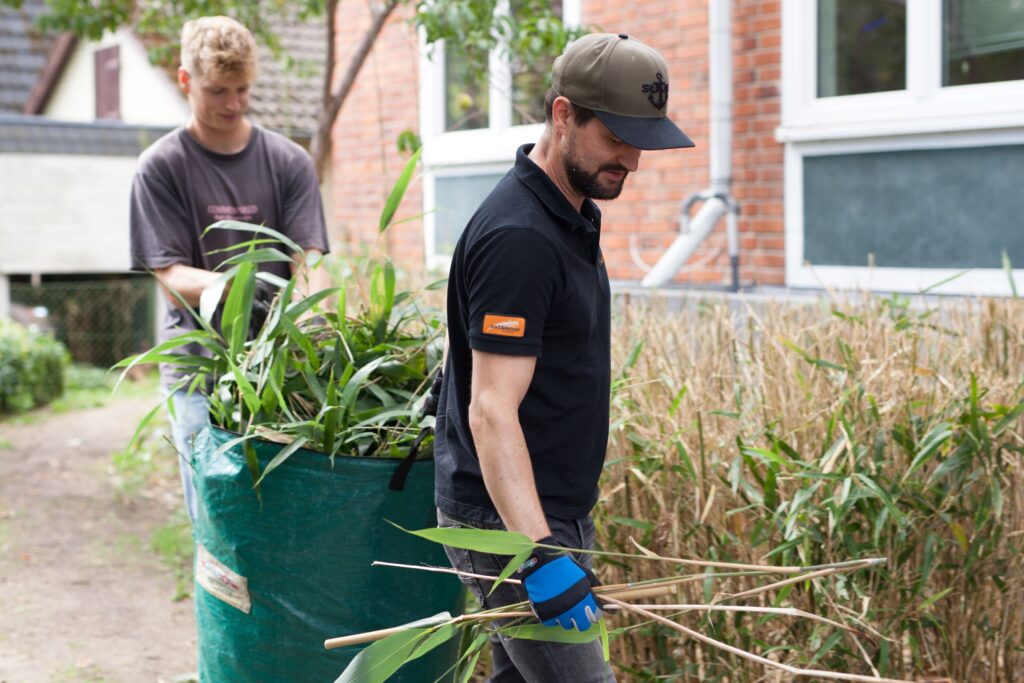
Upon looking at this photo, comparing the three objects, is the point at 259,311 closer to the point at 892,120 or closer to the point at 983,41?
the point at 892,120

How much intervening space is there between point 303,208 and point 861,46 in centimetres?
406

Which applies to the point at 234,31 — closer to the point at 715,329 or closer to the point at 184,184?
the point at 184,184

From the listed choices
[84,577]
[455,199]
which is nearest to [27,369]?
[455,199]

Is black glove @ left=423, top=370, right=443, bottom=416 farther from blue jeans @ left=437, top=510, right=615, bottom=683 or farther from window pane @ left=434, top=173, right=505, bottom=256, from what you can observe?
window pane @ left=434, top=173, right=505, bottom=256

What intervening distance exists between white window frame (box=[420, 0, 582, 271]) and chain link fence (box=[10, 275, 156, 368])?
6131 mm

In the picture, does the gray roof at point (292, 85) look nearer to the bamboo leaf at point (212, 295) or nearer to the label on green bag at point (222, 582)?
the bamboo leaf at point (212, 295)

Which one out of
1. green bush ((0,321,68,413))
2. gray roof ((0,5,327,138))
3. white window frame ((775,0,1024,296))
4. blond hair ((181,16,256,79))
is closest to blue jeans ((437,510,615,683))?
blond hair ((181,16,256,79))

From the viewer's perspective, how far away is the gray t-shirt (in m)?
3.73

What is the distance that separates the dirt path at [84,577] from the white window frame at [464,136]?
2649 millimetres

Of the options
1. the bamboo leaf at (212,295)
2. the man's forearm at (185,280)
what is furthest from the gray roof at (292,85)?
the bamboo leaf at (212,295)

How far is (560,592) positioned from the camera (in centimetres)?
218

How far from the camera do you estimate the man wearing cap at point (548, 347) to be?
2201 mm

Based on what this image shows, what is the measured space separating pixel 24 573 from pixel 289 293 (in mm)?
3124

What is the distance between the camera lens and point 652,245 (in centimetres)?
767
